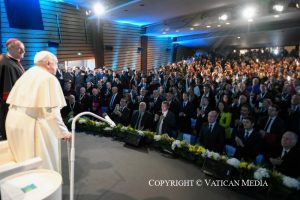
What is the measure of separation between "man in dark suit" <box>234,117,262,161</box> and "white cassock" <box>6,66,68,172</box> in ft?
10.1

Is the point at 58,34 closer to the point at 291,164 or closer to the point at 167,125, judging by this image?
the point at 167,125

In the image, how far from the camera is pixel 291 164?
3729 mm

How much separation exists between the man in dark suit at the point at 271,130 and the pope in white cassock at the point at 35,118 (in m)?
3.61

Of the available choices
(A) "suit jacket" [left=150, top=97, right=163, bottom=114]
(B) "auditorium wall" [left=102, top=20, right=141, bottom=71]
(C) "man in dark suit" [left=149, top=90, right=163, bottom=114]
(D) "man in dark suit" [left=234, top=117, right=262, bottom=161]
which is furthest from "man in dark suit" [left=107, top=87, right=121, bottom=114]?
(B) "auditorium wall" [left=102, top=20, right=141, bottom=71]

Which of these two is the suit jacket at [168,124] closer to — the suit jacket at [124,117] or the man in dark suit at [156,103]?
the suit jacket at [124,117]

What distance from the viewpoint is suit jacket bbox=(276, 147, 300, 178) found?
3.67m

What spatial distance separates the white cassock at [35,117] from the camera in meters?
3.16

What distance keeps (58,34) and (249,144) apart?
11124 mm

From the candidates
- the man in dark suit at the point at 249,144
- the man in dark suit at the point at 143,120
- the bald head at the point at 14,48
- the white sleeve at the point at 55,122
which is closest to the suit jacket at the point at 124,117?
the man in dark suit at the point at 143,120

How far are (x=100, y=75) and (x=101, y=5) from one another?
3140mm

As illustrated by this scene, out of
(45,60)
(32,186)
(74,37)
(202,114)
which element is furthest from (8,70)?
(74,37)

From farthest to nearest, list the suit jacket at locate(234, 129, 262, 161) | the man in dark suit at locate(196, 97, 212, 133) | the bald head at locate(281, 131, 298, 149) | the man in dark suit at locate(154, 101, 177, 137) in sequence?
the man in dark suit at locate(196, 97, 212, 133) → the man in dark suit at locate(154, 101, 177, 137) → the suit jacket at locate(234, 129, 262, 161) → the bald head at locate(281, 131, 298, 149)

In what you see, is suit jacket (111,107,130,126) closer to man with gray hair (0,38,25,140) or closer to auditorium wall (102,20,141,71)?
man with gray hair (0,38,25,140)

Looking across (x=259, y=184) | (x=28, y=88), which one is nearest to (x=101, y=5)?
(x=28, y=88)
